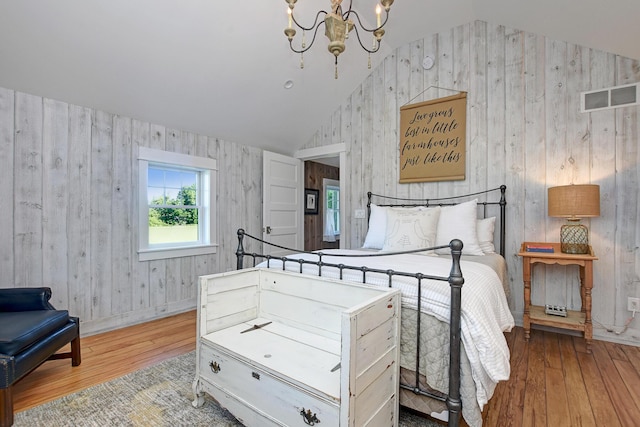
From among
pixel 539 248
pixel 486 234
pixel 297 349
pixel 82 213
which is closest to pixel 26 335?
pixel 82 213

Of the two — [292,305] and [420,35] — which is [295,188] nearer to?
[420,35]

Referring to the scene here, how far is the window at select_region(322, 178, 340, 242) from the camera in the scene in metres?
5.95

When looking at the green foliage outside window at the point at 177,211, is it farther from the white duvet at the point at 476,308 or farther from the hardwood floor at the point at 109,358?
the white duvet at the point at 476,308

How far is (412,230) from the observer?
2623 mm

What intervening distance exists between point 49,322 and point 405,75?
4015mm

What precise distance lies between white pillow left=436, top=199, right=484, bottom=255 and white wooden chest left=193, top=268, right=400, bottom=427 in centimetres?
148

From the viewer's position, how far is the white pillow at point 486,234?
111 inches

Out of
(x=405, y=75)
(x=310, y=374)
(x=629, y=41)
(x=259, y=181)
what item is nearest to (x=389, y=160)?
(x=405, y=75)

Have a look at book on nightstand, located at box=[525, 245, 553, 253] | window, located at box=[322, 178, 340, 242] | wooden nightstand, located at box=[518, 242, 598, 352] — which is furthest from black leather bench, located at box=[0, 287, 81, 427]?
window, located at box=[322, 178, 340, 242]

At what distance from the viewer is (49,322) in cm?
191

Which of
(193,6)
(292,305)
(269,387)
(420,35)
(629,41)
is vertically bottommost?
(269,387)

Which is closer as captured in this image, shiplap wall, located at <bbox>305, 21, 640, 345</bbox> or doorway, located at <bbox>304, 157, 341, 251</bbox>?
shiplap wall, located at <bbox>305, 21, 640, 345</bbox>

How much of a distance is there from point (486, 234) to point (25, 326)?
138 inches

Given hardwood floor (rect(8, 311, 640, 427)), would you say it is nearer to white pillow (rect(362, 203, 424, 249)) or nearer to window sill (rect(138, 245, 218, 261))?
window sill (rect(138, 245, 218, 261))
